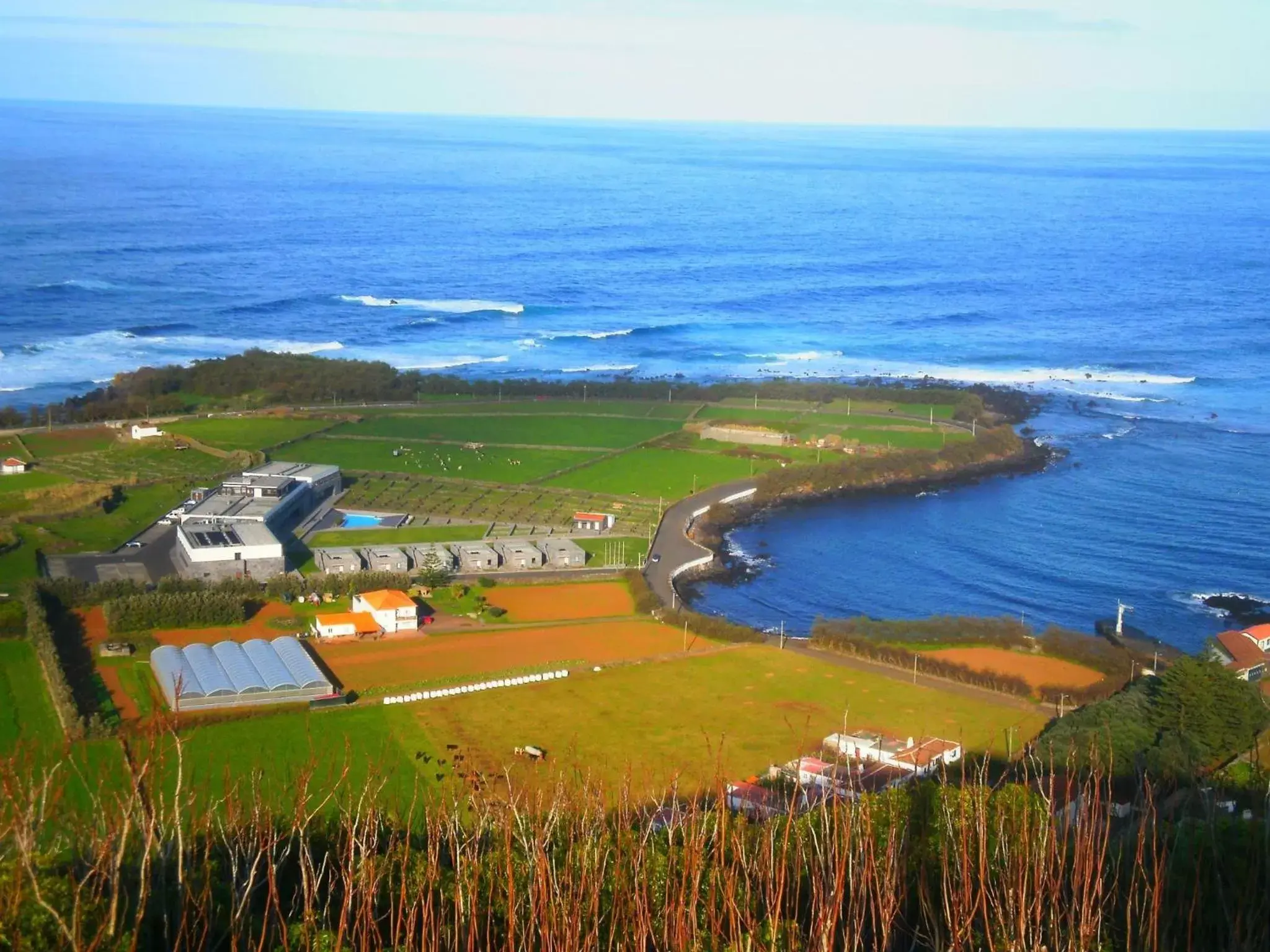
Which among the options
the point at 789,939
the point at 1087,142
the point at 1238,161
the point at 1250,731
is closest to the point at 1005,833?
the point at 789,939

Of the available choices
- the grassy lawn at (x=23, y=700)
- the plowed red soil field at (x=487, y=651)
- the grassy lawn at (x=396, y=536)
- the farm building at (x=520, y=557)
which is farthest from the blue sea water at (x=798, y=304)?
the grassy lawn at (x=23, y=700)

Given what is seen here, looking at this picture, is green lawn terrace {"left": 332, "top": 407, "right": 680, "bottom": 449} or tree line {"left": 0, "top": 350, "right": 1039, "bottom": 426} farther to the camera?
tree line {"left": 0, "top": 350, "right": 1039, "bottom": 426}

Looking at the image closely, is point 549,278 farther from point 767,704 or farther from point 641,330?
point 767,704

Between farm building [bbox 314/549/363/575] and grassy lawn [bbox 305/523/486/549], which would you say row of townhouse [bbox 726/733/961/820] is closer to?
farm building [bbox 314/549/363/575]

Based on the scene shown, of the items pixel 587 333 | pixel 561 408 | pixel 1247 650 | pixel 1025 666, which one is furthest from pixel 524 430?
pixel 1247 650

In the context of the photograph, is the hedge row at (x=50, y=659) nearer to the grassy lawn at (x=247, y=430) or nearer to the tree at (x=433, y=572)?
the tree at (x=433, y=572)

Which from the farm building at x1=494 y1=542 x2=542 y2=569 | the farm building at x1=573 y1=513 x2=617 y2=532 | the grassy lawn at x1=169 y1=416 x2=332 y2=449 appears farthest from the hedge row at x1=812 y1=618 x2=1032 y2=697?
the grassy lawn at x1=169 y1=416 x2=332 y2=449

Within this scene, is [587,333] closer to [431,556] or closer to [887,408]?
[887,408]
